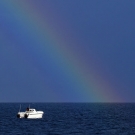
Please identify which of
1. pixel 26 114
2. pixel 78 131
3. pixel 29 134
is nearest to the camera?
pixel 29 134

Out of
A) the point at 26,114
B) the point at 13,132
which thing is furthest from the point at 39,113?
the point at 13,132

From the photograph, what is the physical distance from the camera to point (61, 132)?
10456 cm

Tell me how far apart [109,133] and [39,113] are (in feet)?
176

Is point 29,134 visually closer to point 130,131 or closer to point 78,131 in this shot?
point 78,131

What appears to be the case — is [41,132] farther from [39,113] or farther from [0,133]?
[39,113]

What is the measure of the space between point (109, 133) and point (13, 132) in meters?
21.7

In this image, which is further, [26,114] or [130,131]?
[26,114]

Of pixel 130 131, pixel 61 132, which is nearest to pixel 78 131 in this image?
pixel 61 132

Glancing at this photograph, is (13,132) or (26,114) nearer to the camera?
(13,132)

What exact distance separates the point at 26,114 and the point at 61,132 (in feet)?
157

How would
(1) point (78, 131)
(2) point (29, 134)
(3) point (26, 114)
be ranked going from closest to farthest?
(2) point (29, 134) < (1) point (78, 131) < (3) point (26, 114)

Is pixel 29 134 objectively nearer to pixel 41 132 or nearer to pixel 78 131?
pixel 41 132

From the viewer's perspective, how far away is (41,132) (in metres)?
104

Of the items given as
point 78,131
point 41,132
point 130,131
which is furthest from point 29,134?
point 130,131
